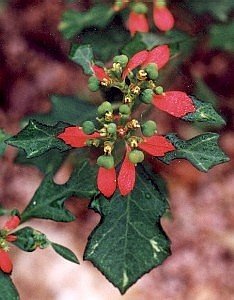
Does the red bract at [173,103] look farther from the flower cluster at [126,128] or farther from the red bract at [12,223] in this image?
the red bract at [12,223]

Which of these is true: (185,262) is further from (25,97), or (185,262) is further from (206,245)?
(25,97)

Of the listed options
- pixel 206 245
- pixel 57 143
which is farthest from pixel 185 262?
pixel 57 143

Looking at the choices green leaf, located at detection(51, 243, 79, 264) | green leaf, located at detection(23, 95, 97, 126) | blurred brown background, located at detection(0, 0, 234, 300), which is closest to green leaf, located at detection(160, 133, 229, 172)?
green leaf, located at detection(51, 243, 79, 264)

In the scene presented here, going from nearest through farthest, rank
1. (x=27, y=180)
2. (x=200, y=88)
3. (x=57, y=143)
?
(x=57, y=143)
(x=200, y=88)
(x=27, y=180)

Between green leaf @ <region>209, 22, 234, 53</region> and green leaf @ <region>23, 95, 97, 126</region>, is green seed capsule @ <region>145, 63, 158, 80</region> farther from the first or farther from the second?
green leaf @ <region>209, 22, 234, 53</region>

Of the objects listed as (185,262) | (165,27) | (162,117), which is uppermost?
(165,27)

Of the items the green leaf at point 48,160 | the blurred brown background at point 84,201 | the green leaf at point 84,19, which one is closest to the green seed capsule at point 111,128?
the green leaf at point 48,160

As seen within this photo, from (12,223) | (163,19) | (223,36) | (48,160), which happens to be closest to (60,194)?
(12,223)
